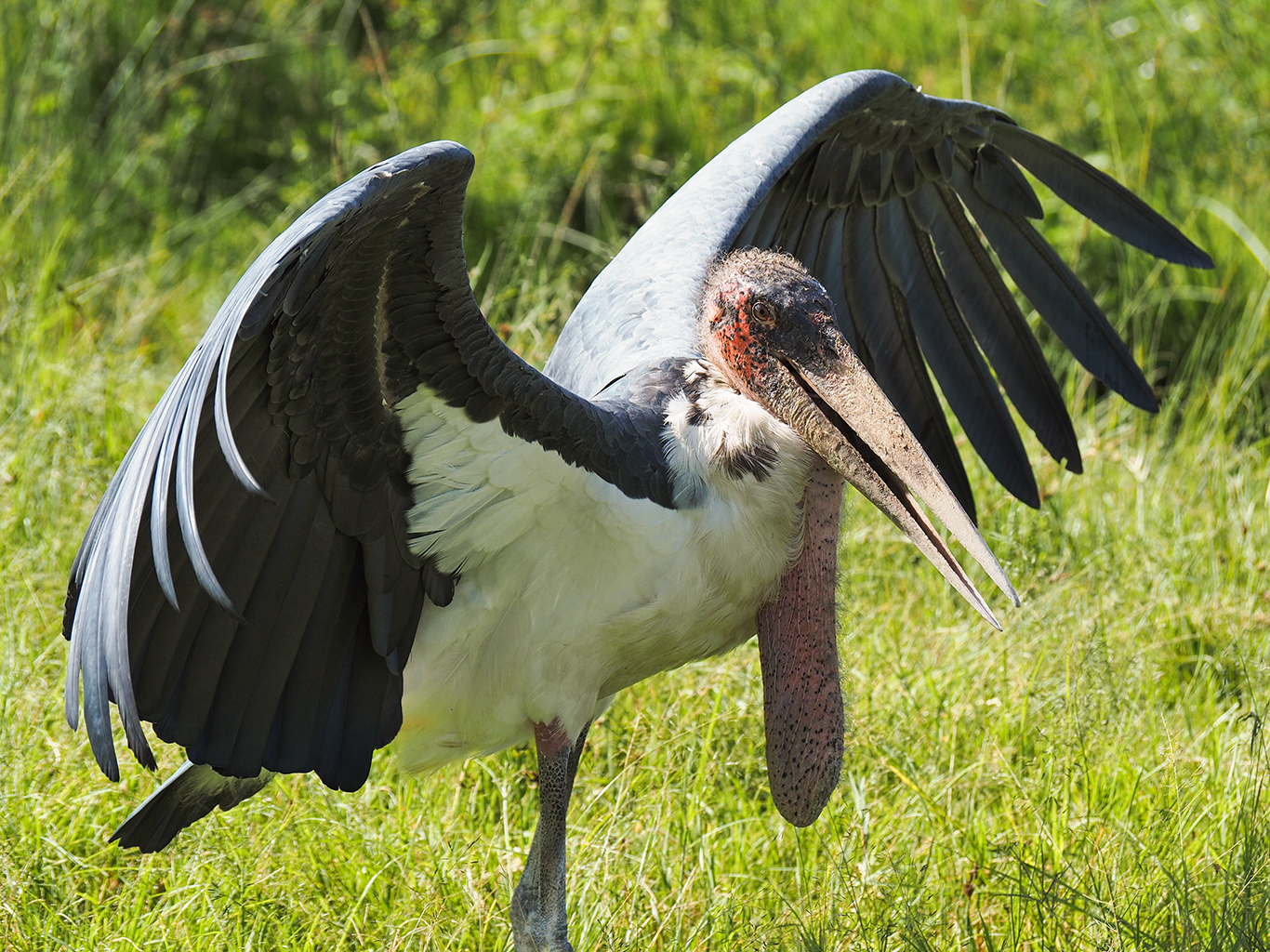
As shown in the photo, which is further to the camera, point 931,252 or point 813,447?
point 931,252

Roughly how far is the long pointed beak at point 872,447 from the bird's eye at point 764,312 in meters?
0.08

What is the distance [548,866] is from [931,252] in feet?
5.48

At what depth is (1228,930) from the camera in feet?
8.00

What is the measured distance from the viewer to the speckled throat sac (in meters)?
2.69

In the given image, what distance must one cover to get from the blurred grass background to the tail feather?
107 millimetres

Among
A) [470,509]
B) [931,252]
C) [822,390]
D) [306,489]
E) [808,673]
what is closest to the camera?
[306,489]

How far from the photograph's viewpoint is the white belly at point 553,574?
2420 mm

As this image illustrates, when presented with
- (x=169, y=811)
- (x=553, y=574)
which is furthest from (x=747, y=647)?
(x=169, y=811)

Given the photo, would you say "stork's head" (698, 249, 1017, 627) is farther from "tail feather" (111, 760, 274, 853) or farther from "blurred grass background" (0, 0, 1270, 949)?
"tail feather" (111, 760, 274, 853)

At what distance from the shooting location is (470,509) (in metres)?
2.44

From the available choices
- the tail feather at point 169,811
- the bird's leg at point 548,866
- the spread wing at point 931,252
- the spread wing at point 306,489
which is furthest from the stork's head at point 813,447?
the tail feather at point 169,811

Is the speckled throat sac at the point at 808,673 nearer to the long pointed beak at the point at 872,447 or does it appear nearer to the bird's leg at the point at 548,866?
the long pointed beak at the point at 872,447

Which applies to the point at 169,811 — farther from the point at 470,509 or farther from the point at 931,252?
the point at 931,252

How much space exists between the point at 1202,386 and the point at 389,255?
334cm
